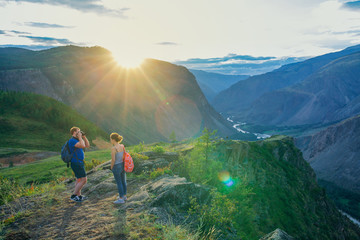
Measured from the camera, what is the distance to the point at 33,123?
1757 inches

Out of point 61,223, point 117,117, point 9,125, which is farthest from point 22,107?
point 117,117

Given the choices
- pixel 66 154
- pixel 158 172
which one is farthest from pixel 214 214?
pixel 66 154

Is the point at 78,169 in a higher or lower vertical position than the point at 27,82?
higher

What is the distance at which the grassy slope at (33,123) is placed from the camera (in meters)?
38.1

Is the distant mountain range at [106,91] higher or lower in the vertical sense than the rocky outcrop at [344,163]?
higher

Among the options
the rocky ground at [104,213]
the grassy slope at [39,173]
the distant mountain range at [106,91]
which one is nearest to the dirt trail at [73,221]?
the rocky ground at [104,213]

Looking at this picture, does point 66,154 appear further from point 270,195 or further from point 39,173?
point 270,195

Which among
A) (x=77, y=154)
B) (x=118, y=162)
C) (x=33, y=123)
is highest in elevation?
(x=77, y=154)

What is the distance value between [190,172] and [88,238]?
27.4 ft

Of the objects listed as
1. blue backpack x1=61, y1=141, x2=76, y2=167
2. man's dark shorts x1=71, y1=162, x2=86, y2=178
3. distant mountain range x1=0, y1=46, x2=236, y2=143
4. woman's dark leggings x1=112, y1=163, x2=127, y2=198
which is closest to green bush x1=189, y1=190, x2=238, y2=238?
woman's dark leggings x1=112, y1=163, x2=127, y2=198

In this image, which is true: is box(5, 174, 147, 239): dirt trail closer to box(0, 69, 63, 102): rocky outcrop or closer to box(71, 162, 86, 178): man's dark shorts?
box(71, 162, 86, 178): man's dark shorts

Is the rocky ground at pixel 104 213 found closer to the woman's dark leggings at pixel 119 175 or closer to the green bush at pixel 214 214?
the green bush at pixel 214 214

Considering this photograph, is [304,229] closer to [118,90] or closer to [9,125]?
[9,125]

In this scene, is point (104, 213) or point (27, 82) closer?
point (104, 213)
